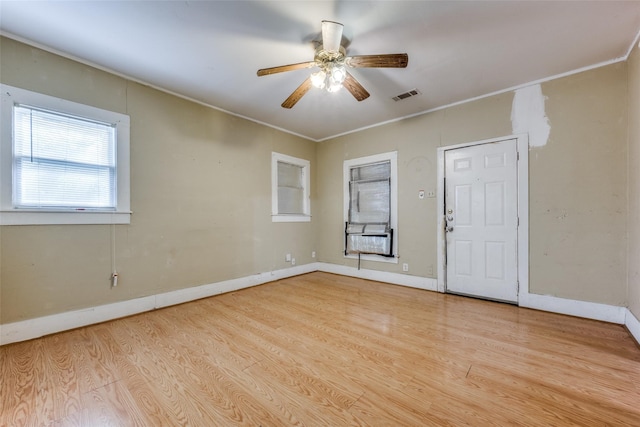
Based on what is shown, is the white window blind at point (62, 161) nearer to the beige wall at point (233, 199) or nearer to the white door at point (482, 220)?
the beige wall at point (233, 199)

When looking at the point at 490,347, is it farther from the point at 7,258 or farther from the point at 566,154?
the point at 7,258

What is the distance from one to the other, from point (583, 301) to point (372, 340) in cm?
243

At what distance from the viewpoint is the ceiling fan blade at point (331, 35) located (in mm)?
1961

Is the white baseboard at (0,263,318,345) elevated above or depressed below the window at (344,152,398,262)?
below

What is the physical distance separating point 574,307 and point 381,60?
3.30 meters

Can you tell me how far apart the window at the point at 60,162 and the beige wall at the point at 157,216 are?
103 mm

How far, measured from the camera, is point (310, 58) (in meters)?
2.53

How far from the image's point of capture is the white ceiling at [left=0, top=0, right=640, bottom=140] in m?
1.92

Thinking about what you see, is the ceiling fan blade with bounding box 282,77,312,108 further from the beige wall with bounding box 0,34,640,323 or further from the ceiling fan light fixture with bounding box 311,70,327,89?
the beige wall with bounding box 0,34,640,323

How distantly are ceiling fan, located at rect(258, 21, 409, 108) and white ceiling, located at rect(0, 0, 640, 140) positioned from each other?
0.12 metres

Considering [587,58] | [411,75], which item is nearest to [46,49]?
[411,75]

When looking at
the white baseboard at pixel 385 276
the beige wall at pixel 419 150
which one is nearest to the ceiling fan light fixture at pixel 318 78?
the beige wall at pixel 419 150

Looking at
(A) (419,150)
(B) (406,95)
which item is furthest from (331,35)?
(A) (419,150)

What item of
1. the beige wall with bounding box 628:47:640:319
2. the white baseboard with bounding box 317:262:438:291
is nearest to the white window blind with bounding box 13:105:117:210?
the white baseboard with bounding box 317:262:438:291
